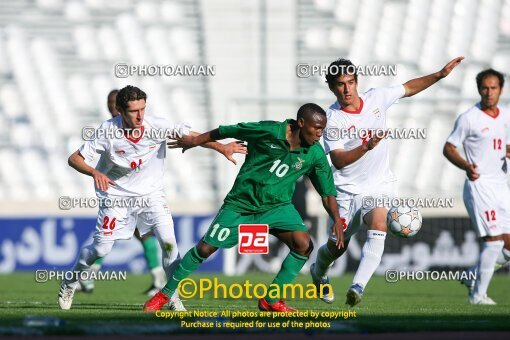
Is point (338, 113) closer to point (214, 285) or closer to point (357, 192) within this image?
point (357, 192)

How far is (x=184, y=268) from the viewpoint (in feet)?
28.0

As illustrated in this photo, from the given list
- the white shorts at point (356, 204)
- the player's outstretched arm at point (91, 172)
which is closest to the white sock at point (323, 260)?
the white shorts at point (356, 204)

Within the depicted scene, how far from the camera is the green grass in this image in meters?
7.22

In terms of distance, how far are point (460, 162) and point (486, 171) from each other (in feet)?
1.68

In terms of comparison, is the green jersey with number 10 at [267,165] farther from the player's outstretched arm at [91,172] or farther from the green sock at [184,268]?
the player's outstretched arm at [91,172]

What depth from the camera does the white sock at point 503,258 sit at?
1130 cm

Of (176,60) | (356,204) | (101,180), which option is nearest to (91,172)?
(101,180)

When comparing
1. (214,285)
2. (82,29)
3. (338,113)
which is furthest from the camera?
(82,29)

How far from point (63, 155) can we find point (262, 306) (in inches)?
490

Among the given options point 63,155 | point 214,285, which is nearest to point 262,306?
point 214,285

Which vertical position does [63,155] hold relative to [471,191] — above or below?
below

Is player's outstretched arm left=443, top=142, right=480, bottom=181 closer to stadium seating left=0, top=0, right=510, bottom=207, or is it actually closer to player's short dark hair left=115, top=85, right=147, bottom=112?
player's short dark hair left=115, top=85, right=147, bottom=112

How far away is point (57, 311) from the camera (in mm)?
8844

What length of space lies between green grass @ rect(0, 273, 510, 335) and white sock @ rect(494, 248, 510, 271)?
0.40 meters
